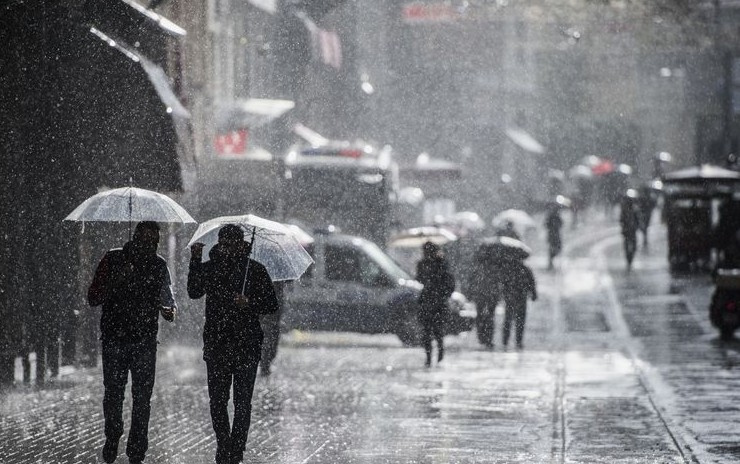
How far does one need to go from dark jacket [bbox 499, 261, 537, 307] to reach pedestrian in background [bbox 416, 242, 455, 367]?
2.34m

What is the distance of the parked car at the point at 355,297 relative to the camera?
2269 centimetres

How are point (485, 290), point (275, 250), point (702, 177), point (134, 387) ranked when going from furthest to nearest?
point (702, 177) < point (485, 290) < point (275, 250) < point (134, 387)

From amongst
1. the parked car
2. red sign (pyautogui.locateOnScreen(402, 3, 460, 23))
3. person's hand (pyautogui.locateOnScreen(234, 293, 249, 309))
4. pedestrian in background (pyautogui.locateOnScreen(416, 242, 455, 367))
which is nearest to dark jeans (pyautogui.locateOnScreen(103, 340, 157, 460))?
person's hand (pyautogui.locateOnScreen(234, 293, 249, 309))

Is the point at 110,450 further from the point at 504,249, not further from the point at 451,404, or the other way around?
the point at 504,249

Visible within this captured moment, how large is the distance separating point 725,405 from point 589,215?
4940cm

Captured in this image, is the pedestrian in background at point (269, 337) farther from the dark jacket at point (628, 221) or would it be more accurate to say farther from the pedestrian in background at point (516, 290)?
the dark jacket at point (628, 221)

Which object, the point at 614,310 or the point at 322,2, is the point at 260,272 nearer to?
the point at 614,310

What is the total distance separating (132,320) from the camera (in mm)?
10438

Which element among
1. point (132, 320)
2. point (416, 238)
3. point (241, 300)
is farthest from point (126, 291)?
point (416, 238)

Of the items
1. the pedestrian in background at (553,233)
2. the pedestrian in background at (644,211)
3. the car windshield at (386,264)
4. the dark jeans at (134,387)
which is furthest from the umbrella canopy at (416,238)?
the pedestrian in background at (644,211)

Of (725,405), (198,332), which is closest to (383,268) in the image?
(198,332)

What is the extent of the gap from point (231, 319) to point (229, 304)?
0.10 meters

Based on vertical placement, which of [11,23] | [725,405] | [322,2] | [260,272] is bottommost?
[725,405]

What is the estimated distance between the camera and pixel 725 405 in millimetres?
14703
